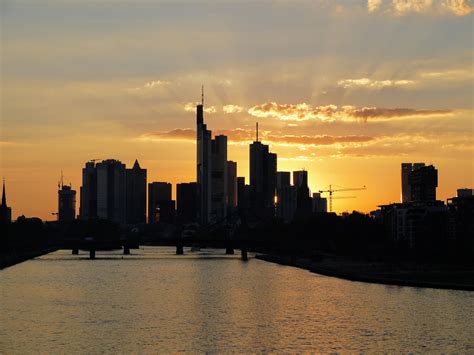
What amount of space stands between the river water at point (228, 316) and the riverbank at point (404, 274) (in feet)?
10.5

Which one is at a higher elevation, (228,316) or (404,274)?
(404,274)

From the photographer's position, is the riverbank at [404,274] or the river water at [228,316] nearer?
the river water at [228,316]

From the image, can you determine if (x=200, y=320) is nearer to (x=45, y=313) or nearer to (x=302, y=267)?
(x=45, y=313)

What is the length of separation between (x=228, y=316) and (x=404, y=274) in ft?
178

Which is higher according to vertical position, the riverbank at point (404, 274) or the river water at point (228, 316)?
the riverbank at point (404, 274)

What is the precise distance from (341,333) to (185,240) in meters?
123

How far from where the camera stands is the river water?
5869 centimetres

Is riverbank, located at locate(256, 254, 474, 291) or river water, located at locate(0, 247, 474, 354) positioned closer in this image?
river water, located at locate(0, 247, 474, 354)

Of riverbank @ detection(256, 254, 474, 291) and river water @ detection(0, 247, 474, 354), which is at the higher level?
riverbank @ detection(256, 254, 474, 291)

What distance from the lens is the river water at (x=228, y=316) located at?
58.7 meters

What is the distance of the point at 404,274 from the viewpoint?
123438mm

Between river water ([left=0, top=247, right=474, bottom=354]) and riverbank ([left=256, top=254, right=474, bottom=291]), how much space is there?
10.5 feet

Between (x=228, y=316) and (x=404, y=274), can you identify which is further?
(x=404, y=274)

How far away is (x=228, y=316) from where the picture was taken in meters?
74.4
